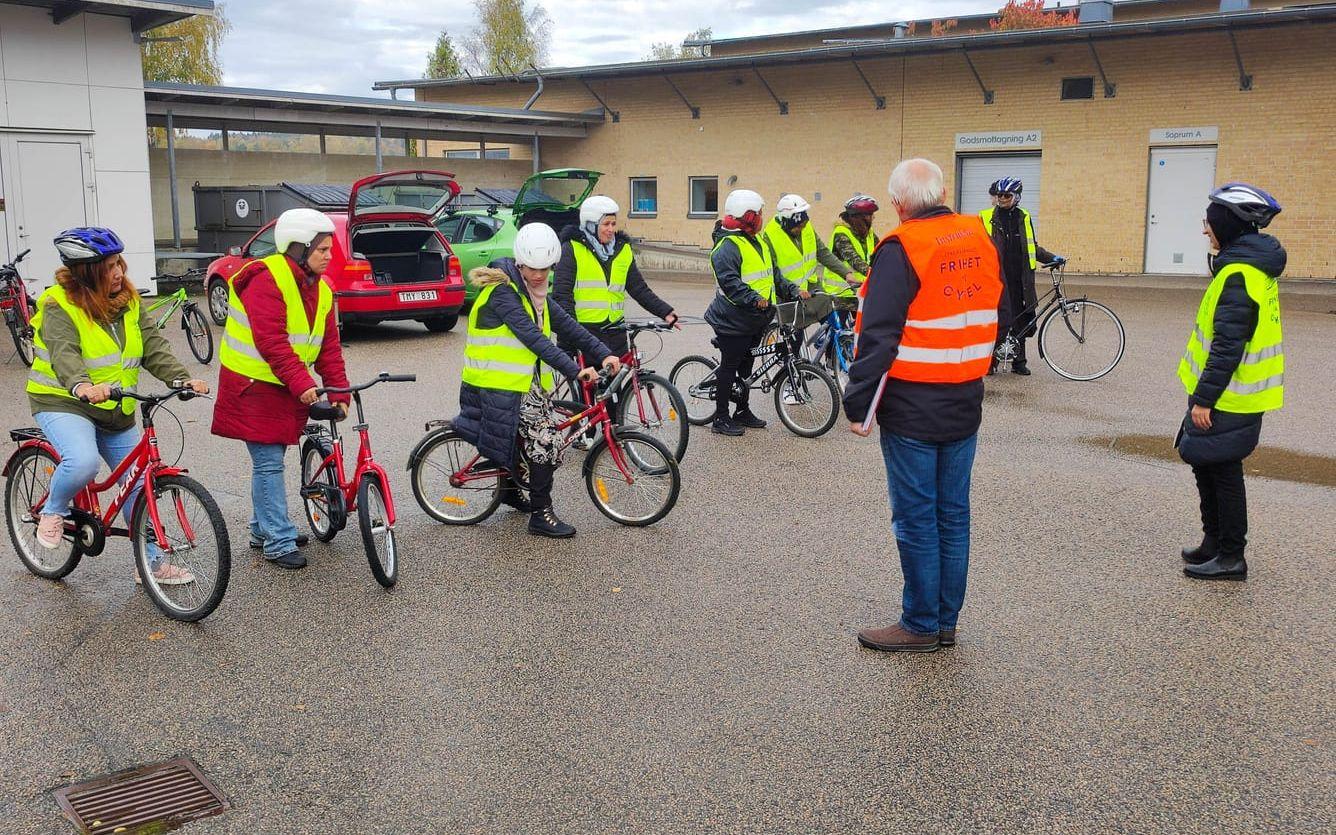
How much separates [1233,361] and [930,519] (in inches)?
72.4

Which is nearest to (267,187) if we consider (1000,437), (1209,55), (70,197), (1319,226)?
(70,197)

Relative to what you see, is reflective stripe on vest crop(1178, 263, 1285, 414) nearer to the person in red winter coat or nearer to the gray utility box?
the person in red winter coat

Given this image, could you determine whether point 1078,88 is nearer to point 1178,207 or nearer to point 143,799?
point 1178,207

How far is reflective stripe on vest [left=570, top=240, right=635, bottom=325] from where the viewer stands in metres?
8.32

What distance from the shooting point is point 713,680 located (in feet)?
15.2

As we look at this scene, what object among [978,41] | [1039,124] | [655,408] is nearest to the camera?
[655,408]

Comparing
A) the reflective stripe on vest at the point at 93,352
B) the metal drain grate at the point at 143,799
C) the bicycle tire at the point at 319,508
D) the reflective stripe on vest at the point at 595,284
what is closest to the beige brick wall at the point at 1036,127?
the reflective stripe on vest at the point at 595,284

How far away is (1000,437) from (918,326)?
4858mm

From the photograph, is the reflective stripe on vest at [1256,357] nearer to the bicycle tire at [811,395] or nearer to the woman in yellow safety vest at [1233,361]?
the woman in yellow safety vest at [1233,361]

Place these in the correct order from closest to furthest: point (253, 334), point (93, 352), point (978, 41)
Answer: point (93, 352), point (253, 334), point (978, 41)

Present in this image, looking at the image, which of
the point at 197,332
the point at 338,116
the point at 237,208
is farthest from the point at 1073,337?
the point at 338,116

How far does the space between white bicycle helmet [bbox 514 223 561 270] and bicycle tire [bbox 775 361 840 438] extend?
333cm

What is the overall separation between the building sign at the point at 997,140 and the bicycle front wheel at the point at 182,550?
24.4 metres

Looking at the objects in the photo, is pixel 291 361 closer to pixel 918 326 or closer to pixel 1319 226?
pixel 918 326
